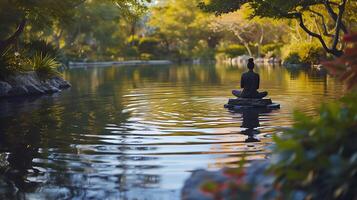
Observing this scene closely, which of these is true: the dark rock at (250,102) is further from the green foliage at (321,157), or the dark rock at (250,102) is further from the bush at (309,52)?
the bush at (309,52)

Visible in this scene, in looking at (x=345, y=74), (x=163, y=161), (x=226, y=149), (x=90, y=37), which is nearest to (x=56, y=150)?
(x=163, y=161)

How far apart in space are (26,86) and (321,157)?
19669mm

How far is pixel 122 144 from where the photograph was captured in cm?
948

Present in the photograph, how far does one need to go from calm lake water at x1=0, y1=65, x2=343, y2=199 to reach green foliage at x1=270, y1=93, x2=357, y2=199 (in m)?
2.43

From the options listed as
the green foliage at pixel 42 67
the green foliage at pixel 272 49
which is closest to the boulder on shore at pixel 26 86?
the green foliage at pixel 42 67

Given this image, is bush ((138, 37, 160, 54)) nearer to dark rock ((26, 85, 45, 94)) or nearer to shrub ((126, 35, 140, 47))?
shrub ((126, 35, 140, 47))

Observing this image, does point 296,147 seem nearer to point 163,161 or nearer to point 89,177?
point 89,177

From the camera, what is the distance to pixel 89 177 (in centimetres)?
698

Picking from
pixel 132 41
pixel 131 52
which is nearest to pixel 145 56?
pixel 131 52

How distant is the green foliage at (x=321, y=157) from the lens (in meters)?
3.56

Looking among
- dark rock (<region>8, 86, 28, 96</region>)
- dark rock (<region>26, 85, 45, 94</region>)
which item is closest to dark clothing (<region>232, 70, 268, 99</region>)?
dark rock (<region>8, 86, 28, 96</region>)

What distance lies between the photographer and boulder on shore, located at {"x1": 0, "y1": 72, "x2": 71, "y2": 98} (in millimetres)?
20497

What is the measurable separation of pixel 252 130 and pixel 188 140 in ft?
5.46

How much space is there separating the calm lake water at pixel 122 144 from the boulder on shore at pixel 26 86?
3.24 meters
